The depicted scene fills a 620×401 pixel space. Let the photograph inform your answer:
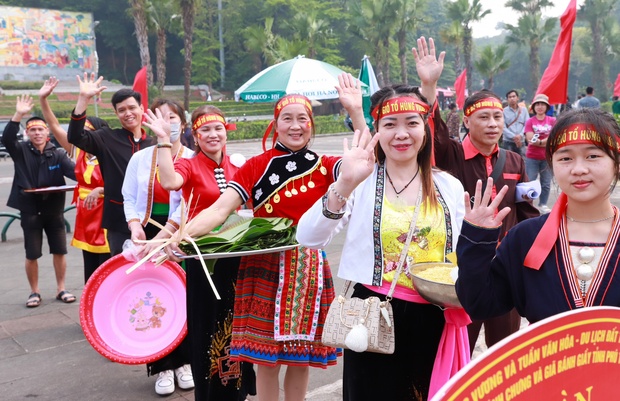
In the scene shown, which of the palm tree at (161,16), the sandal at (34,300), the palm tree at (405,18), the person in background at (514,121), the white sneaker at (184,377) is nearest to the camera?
the white sneaker at (184,377)

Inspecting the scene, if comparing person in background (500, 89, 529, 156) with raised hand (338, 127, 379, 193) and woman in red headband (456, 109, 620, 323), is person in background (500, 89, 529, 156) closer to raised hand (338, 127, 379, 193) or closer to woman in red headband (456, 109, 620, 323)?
raised hand (338, 127, 379, 193)

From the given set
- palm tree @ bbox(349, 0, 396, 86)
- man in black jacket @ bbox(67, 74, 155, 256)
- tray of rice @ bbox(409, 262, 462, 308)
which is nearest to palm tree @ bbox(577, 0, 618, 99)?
palm tree @ bbox(349, 0, 396, 86)

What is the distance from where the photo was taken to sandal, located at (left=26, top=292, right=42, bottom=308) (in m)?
5.86

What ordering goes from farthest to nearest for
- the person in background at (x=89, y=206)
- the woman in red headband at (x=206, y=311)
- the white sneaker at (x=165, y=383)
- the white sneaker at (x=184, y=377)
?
the person in background at (x=89, y=206) → the white sneaker at (x=184, y=377) → the white sneaker at (x=165, y=383) → the woman in red headband at (x=206, y=311)

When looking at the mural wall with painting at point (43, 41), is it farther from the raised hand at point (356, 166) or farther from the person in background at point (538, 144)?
the raised hand at point (356, 166)

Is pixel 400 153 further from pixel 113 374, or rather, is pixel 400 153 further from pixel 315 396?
pixel 113 374

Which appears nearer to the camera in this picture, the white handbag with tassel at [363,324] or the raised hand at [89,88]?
the white handbag with tassel at [363,324]

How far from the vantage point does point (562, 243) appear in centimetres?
182

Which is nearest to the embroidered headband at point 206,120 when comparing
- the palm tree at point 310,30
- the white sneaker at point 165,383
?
the white sneaker at point 165,383

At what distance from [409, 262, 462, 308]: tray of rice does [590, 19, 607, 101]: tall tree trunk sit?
208 feet

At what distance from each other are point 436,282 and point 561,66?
334 centimetres

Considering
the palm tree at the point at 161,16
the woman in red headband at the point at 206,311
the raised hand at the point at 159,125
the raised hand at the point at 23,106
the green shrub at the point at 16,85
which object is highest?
the palm tree at the point at 161,16

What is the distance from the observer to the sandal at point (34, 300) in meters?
5.86

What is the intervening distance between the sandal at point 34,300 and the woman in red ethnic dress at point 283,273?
3.57 metres
